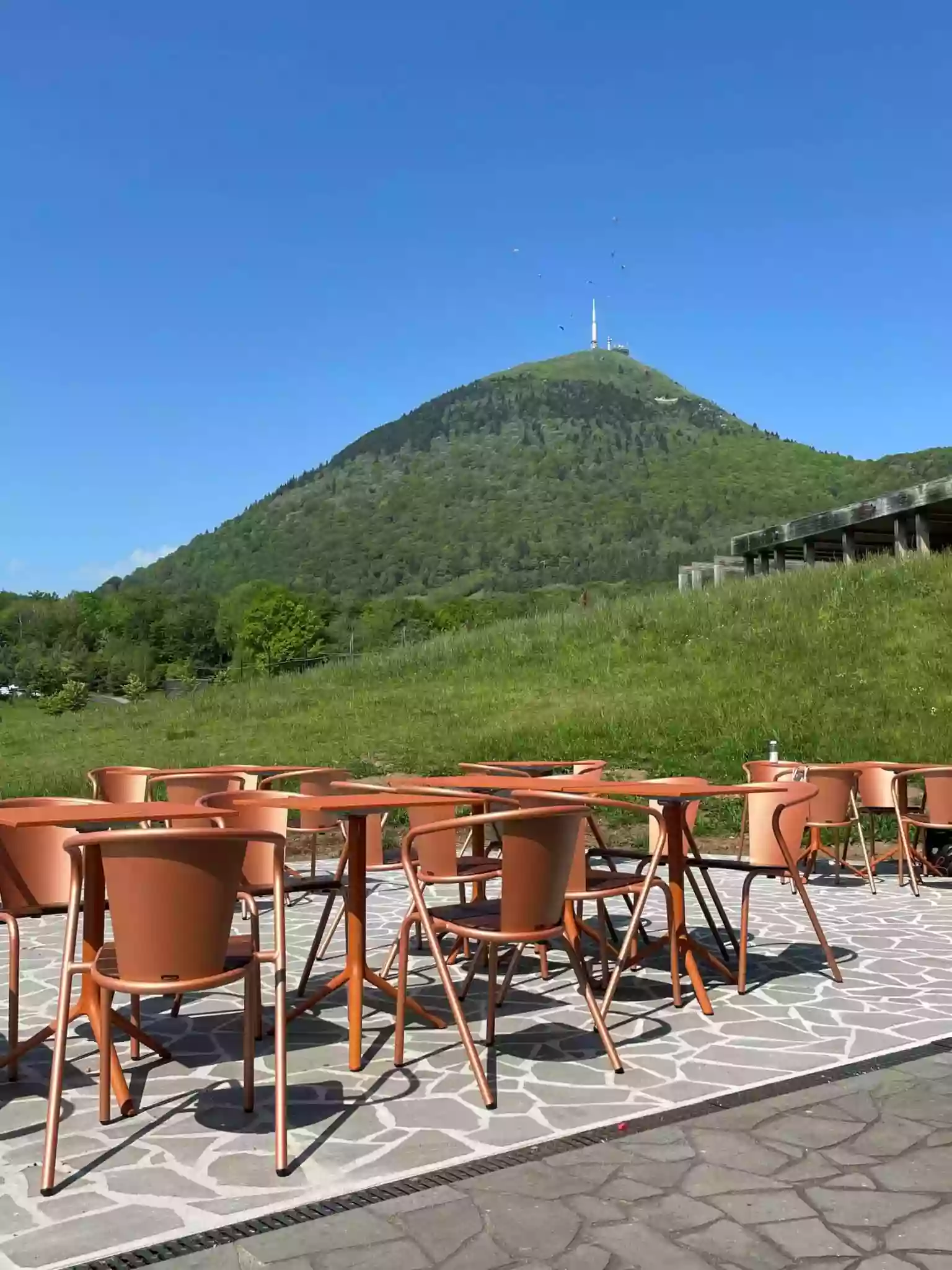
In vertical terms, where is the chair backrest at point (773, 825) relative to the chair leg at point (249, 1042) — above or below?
above

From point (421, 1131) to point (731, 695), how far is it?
45.3 feet

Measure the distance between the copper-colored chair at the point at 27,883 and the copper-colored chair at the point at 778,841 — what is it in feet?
8.68

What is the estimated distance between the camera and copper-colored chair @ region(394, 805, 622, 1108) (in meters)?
3.37

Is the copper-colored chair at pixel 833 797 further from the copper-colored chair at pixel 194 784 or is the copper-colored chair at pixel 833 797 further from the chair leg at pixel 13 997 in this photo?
A: the chair leg at pixel 13 997

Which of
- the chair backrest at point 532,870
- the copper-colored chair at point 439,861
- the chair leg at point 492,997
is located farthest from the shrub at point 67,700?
the chair backrest at point 532,870

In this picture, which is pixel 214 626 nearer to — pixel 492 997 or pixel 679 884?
pixel 679 884

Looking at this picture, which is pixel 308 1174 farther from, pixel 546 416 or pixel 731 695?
pixel 546 416

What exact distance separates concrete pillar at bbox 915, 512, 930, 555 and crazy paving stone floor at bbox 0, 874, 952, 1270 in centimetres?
1908

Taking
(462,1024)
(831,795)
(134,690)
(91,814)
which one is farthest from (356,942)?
(134,690)

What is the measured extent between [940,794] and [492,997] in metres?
4.77

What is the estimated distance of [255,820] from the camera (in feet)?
14.0

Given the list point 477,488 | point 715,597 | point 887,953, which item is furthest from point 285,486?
point 887,953

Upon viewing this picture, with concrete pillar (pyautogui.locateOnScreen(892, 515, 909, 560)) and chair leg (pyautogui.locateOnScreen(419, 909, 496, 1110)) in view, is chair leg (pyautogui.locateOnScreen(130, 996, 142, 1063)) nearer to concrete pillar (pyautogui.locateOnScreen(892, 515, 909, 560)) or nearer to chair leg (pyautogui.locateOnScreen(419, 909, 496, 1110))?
chair leg (pyautogui.locateOnScreen(419, 909, 496, 1110))

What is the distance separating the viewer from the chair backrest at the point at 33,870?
12.1ft
